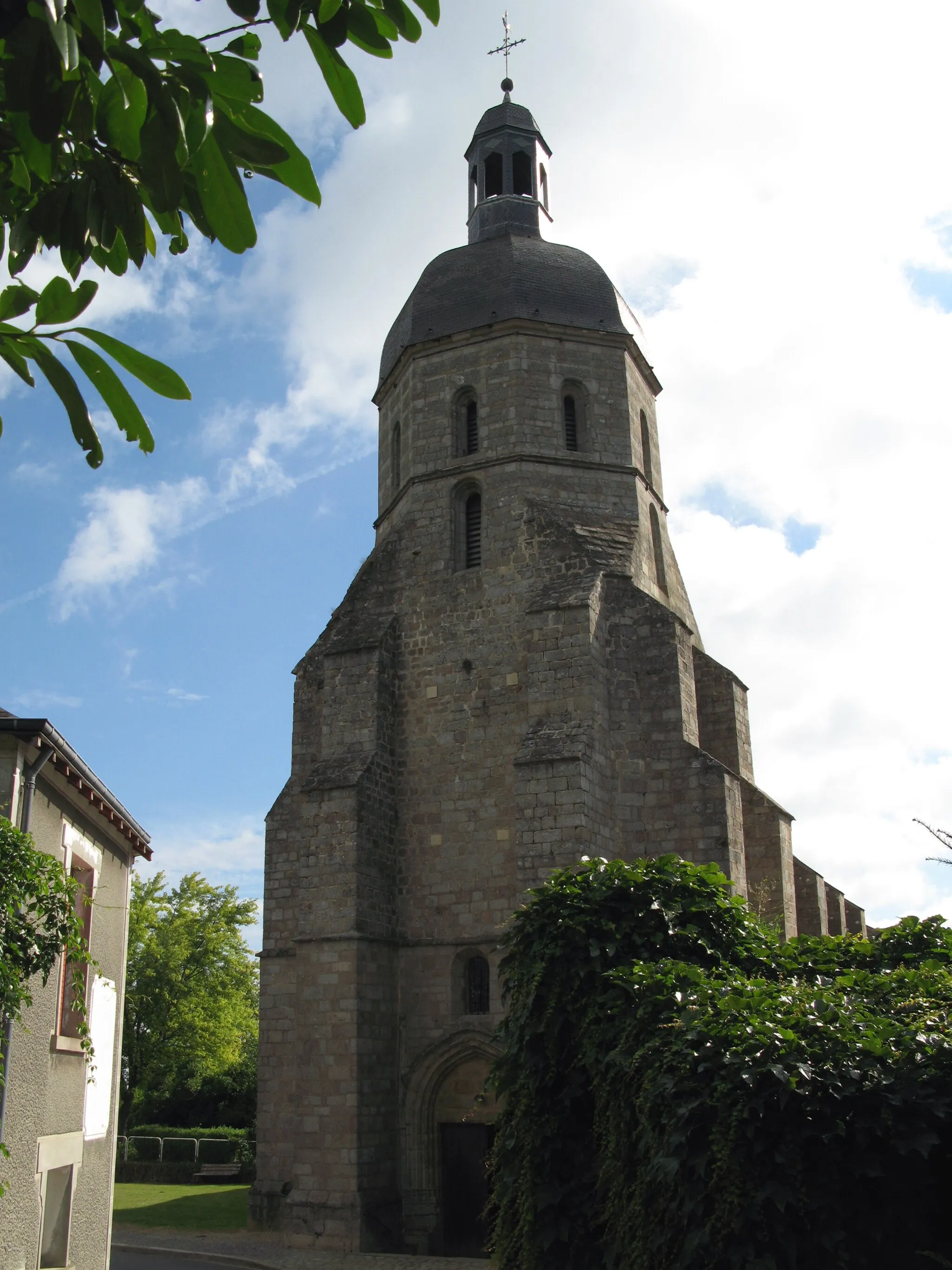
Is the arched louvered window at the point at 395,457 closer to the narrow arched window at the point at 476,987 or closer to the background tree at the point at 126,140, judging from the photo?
the narrow arched window at the point at 476,987

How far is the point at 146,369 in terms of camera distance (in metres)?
2.17

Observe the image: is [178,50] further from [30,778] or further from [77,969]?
[77,969]

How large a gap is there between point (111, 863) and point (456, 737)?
701 centimetres

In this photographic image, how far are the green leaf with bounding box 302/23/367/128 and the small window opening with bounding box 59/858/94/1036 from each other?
844cm

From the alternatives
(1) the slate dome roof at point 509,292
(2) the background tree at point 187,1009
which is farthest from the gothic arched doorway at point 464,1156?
(2) the background tree at point 187,1009

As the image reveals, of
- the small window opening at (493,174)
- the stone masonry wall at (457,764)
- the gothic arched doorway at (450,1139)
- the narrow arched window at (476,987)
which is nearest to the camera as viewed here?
the stone masonry wall at (457,764)

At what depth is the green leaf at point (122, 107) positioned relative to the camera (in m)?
2.14

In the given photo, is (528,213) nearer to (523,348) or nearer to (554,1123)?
(523,348)

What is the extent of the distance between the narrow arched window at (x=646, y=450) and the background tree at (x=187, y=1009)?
2031 cm

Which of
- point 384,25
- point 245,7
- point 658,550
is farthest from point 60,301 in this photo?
point 658,550

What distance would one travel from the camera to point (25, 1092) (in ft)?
28.7

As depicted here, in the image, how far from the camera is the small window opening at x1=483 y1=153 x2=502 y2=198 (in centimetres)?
2386

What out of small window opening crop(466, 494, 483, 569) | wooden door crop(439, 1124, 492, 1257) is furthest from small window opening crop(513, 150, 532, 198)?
wooden door crop(439, 1124, 492, 1257)

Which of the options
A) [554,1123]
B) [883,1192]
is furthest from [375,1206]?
[883,1192]
